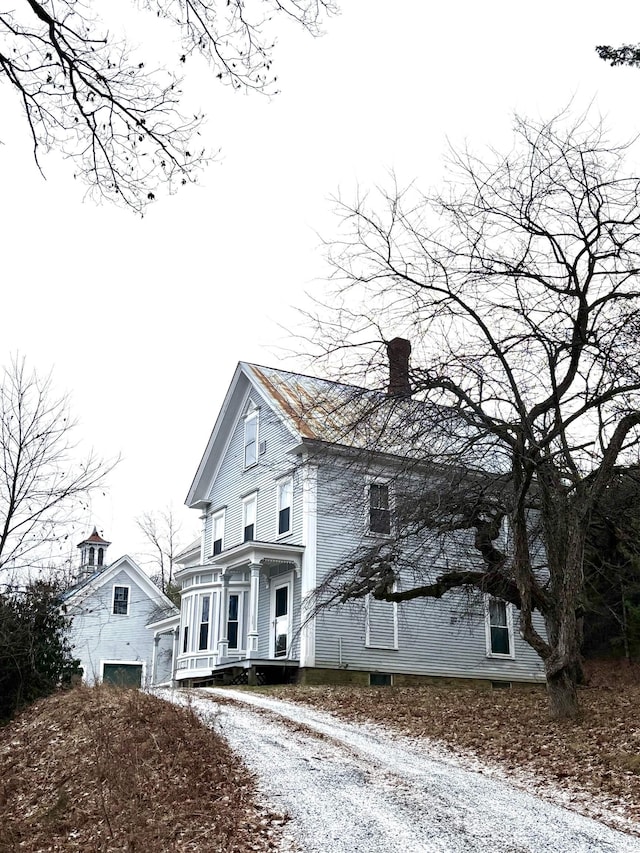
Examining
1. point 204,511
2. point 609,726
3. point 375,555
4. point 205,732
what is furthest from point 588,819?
point 204,511

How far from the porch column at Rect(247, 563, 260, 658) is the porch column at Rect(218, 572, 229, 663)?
0.94 meters

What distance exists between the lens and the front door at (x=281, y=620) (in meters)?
23.8

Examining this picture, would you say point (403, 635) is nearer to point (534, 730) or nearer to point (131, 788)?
point (534, 730)

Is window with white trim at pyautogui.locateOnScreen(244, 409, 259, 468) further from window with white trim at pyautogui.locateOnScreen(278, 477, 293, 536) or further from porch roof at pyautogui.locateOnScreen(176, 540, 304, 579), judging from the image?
porch roof at pyautogui.locateOnScreen(176, 540, 304, 579)

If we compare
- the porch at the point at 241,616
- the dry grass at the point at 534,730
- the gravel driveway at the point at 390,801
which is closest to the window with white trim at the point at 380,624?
the porch at the point at 241,616

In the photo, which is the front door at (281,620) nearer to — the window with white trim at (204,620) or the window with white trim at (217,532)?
the window with white trim at (204,620)

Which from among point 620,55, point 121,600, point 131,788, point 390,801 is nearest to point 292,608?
point 121,600

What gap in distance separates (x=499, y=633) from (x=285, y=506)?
287 inches

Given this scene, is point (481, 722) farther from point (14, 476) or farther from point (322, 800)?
point (14, 476)

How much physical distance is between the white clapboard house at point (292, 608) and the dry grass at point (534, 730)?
354 cm

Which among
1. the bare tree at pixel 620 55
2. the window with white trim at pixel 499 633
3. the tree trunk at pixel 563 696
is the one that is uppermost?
the bare tree at pixel 620 55

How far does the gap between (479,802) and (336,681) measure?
1333 centimetres

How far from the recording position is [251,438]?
1091 inches

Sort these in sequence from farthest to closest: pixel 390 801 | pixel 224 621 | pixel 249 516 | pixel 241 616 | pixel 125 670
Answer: pixel 125 670 → pixel 249 516 → pixel 241 616 → pixel 224 621 → pixel 390 801
